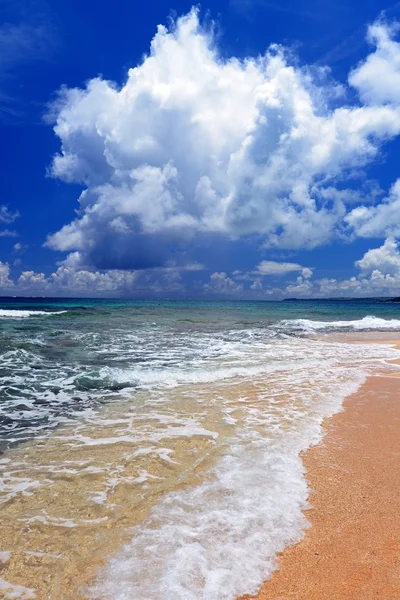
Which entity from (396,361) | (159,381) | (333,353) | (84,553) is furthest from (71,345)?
(84,553)

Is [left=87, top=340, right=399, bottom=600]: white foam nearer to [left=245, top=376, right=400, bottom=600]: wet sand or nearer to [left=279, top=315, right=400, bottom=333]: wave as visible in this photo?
[left=245, top=376, right=400, bottom=600]: wet sand

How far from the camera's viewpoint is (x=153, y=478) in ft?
14.5

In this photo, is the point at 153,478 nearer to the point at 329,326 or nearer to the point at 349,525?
the point at 349,525

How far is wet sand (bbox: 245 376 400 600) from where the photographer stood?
2.71 meters

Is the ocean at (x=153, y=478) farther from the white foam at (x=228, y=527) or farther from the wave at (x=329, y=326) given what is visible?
the wave at (x=329, y=326)

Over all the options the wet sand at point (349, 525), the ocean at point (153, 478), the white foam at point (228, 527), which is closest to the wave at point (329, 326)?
the ocean at point (153, 478)

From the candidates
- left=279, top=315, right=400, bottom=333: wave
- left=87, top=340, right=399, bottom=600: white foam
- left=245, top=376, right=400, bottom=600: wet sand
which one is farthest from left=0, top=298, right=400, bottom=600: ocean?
left=279, top=315, right=400, bottom=333: wave

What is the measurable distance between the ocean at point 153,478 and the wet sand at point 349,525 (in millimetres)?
170

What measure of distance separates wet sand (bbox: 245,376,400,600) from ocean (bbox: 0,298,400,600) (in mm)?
170

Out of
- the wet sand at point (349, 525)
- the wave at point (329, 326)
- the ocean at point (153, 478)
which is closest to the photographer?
the wet sand at point (349, 525)

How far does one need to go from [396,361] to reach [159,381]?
844 cm

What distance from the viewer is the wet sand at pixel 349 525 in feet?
8.88

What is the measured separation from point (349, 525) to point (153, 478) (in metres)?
2.08

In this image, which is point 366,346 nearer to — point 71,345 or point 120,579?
point 71,345
